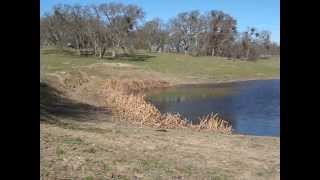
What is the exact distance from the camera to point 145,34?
66.3 m

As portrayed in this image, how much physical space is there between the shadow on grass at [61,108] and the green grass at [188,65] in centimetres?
1997

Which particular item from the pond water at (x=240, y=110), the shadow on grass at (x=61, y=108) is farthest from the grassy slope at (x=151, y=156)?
the pond water at (x=240, y=110)

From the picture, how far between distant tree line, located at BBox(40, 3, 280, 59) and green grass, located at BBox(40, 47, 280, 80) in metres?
3.19

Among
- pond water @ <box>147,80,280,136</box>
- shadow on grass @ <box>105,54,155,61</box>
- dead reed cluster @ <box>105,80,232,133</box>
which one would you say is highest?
shadow on grass @ <box>105,54,155,61</box>

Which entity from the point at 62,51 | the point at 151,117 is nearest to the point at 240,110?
the point at 151,117

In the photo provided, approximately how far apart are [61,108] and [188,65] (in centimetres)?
3458

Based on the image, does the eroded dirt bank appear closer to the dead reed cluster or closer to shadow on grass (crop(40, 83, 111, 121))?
the dead reed cluster

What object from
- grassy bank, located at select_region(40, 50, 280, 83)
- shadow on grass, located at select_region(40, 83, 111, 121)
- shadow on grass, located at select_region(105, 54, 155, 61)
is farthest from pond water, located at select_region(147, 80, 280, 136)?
shadow on grass, located at select_region(105, 54, 155, 61)

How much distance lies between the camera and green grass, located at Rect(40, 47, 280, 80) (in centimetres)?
4531

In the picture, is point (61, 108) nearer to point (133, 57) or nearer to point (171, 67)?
point (171, 67)
